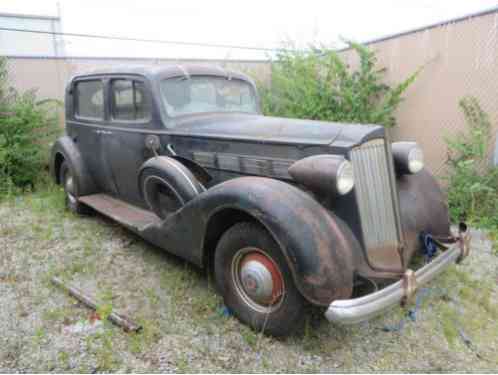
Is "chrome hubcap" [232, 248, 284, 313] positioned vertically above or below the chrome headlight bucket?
below

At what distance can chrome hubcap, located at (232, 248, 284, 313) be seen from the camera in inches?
93.7

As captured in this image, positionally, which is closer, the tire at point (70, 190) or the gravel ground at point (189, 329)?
the gravel ground at point (189, 329)

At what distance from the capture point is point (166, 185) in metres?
3.12

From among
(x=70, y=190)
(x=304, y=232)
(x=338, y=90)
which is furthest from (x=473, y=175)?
(x=70, y=190)

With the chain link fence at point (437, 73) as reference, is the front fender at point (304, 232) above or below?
below

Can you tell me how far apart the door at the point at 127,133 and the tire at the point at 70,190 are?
0.73 m

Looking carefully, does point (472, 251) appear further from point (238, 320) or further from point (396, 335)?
point (238, 320)

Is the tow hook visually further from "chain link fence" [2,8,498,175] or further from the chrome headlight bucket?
"chain link fence" [2,8,498,175]

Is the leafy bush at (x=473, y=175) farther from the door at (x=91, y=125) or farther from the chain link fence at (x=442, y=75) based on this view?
the door at (x=91, y=125)

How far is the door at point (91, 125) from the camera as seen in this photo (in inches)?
164

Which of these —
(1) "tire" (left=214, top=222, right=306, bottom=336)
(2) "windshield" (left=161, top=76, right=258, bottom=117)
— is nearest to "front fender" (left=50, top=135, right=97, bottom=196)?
(2) "windshield" (left=161, top=76, right=258, bottom=117)

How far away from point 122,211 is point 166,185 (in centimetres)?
103

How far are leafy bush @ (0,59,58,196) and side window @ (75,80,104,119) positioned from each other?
5.71ft

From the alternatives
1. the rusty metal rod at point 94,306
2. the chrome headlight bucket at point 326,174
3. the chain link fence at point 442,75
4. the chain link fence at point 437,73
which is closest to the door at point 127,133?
the rusty metal rod at point 94,306
